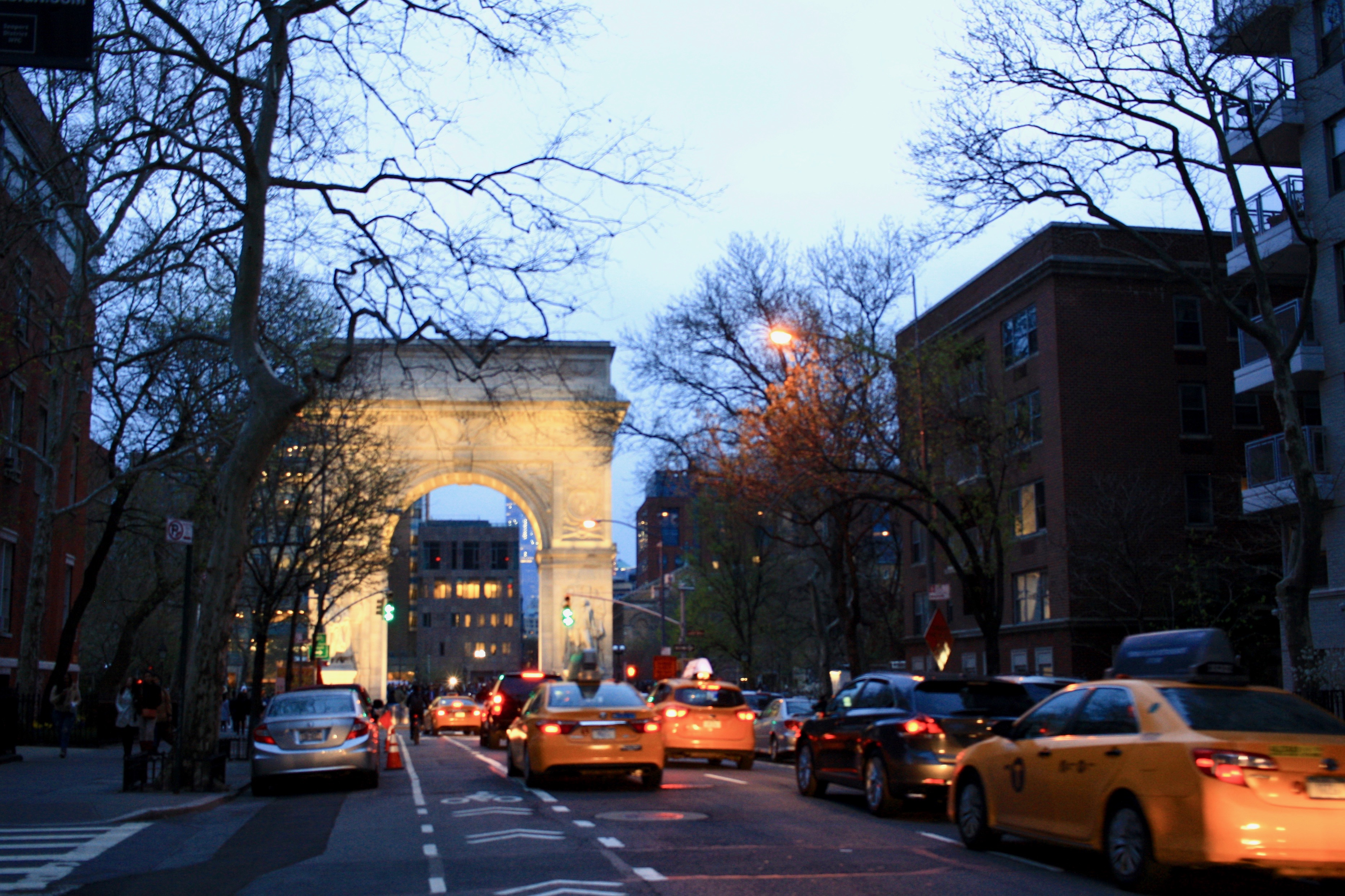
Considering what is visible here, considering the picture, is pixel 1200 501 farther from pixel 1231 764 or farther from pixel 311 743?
→ pixel 1231 764

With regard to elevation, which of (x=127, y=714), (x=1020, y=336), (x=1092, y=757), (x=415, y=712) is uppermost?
(x=1020, y=336)

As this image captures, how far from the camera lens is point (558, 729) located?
58.5 feet

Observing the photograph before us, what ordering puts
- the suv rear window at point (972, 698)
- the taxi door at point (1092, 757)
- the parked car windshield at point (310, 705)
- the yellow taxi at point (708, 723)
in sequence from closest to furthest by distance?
the taxi door at point (1092, 757)
the suv rear window at point (972, 698)
the parked car windshield at point (310, 705)
the yellow taxi at point (708, 723)

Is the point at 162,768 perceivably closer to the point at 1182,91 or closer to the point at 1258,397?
the point at 1182,91

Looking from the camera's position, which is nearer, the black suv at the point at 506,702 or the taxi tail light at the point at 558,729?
the taxi tail light at the point at 558,729

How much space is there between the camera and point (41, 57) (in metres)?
9.31

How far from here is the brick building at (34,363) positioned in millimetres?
19234

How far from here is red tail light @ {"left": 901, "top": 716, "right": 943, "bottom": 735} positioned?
559 inches

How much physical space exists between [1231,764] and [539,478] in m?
60.6

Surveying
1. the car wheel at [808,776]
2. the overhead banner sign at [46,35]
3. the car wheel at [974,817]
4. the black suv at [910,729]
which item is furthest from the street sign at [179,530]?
the car wheel at [974,817]

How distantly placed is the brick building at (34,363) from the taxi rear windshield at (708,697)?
476 inches

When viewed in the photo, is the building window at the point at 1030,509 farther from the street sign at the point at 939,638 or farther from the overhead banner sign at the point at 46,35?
the overhead banner sign at the point at 46,35

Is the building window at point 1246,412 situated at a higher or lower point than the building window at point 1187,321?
lower

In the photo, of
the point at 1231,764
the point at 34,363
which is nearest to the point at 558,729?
the point at 1231,764
